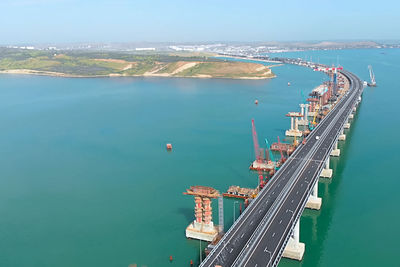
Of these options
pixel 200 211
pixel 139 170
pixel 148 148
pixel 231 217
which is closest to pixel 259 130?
pixel 148 148

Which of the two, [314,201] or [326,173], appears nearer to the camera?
[314,201]

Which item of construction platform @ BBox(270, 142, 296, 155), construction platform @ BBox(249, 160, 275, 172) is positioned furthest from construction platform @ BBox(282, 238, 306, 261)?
construction platform @ BBox(270, 142, 296, 155)

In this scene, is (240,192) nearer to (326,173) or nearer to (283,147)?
(326,173)

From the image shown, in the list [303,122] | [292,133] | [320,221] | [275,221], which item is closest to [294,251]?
[275,221]

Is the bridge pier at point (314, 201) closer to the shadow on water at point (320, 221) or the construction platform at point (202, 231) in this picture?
the shadow on water at point (320, 221)

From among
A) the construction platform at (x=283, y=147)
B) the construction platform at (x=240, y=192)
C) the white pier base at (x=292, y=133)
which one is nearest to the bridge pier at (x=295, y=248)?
the construction platform at (x=240, y=192)

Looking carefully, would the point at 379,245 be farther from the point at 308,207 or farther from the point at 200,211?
the point at 200,211
